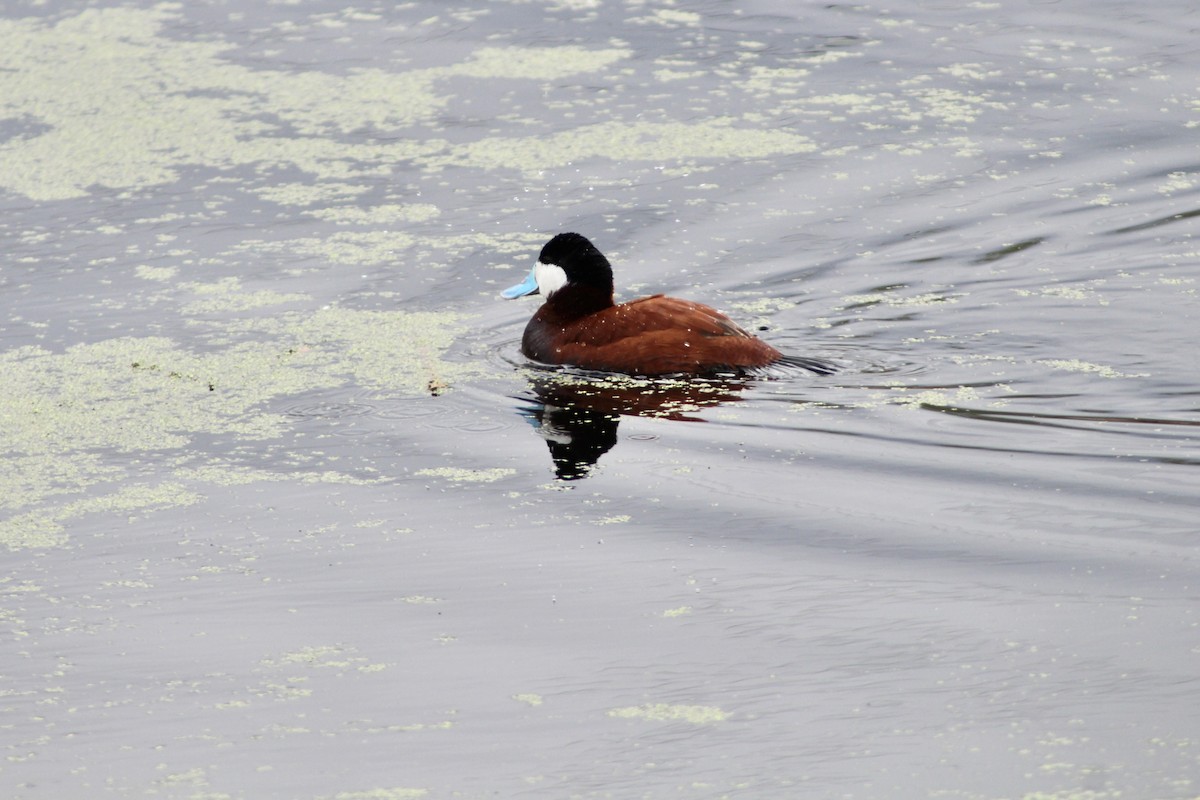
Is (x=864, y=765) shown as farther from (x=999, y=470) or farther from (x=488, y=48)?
(x=488, y=48)

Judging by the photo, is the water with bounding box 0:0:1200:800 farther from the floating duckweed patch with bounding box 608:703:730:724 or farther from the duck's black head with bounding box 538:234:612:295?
the duck's black head with bounding box 538:234:612:295

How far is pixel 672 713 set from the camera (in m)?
4.29

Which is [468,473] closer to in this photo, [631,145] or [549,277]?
[549,277]

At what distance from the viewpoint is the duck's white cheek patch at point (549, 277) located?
7.87 m

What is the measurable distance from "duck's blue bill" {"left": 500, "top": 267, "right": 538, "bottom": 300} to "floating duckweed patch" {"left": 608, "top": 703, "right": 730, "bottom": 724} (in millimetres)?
4038

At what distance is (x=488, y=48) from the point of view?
12.4m

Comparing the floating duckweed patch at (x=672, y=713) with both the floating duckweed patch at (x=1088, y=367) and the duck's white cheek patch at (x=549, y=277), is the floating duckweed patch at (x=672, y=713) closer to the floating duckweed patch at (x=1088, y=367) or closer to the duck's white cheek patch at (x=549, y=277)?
the floating duckweed patch at (x=1088, y=367)

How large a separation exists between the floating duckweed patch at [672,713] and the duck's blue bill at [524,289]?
13.2ft

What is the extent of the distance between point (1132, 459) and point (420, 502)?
2599mm

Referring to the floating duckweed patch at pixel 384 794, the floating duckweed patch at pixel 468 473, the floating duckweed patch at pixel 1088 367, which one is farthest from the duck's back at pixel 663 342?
the floating duckweed patch at pixel 384 794

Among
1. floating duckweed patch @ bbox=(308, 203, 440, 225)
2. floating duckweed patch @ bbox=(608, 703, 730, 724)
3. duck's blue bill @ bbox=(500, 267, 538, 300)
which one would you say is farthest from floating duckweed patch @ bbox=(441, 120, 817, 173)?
floating duckweed patch @ bbox=(608, 703, 730, 724)

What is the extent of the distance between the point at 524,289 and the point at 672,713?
13.6 ft

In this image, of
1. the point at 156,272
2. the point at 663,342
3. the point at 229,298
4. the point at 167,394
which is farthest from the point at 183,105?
the point at 663,342

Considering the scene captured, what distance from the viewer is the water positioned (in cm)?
427
